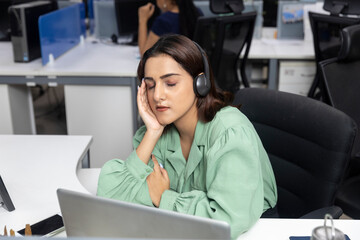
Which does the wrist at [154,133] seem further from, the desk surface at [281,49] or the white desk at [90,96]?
the desk surface at [281,49]

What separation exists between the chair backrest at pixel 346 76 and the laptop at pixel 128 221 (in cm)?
127

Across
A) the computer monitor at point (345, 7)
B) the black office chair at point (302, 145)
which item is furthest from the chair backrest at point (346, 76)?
the computer monitor at point (345, 7)

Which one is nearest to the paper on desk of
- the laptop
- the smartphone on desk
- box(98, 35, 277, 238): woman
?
box(98, 35, 277, 238): woman

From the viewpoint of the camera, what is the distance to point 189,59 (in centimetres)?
128

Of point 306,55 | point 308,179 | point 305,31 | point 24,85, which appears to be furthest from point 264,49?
point 308,179

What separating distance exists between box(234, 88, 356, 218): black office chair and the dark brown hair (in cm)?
22

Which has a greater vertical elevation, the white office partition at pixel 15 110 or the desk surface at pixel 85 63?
the desk surface at pixel 85 63

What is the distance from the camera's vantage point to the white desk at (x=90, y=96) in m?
2.87

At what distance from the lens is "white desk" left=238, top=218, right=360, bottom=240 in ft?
3.77

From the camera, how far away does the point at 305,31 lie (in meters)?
3.80

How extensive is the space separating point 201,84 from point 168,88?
0.10 meters

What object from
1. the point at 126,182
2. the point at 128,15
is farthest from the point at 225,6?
the point at 126,182

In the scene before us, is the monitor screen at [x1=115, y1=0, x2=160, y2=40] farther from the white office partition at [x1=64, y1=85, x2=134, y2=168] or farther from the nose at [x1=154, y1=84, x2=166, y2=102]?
the nose at [x1=154, y1=84, x2=166, y2=102]

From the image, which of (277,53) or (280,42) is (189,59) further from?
(280,42)
